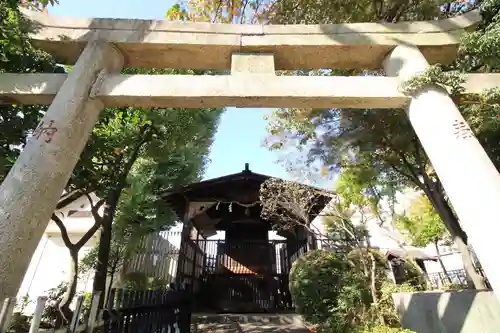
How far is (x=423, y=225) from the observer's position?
699 inches

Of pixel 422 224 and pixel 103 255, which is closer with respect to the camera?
pixel 103 255

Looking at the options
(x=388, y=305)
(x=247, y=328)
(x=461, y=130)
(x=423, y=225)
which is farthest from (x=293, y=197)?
(x=423, y=225)

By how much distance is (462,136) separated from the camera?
9.35 ft

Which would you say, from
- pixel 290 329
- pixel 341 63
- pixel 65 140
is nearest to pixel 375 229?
pixel 290 329

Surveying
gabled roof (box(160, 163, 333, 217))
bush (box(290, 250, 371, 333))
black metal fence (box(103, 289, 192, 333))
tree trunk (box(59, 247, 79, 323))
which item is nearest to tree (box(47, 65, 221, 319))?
tree trunk (box(59, 247, 79, 323))

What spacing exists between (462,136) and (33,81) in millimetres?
5200

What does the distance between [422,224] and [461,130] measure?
18.5 metres

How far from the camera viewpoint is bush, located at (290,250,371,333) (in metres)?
5.68

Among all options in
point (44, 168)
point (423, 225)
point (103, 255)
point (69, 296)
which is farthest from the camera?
point (423, 225)

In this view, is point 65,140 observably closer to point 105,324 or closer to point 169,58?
point 169,58

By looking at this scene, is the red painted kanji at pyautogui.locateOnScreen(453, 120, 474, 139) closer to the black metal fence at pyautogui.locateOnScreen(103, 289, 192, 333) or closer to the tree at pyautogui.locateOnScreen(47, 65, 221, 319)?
the black metal fence at pyautogui.locateOnScreen(103, 289, 192, 333)

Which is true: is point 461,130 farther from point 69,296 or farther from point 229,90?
point 69,296

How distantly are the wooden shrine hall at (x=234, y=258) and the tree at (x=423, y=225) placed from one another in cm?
1140

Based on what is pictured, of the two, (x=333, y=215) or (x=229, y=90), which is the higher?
(x=229, y=90)
